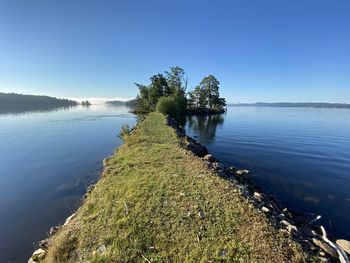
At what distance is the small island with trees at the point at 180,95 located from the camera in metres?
59.7

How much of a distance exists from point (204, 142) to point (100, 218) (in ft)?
61.8

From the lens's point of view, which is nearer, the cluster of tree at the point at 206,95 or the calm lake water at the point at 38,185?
the calm lake water at the point at 38,185

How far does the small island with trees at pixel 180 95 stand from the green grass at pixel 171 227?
130 ft

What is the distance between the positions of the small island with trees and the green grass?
39.6m

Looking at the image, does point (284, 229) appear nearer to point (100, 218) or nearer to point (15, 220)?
point (100, 218)

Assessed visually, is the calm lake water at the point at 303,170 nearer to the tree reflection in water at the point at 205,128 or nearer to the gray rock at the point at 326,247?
the tree reflection in water at the point at 205,128

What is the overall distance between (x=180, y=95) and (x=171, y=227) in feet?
192

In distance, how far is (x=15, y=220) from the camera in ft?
27.4

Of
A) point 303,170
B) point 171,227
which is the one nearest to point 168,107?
point 303,170

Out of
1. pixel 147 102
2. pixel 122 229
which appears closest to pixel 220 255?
pixel 122 229

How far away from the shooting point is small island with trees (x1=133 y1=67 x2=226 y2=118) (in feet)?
196

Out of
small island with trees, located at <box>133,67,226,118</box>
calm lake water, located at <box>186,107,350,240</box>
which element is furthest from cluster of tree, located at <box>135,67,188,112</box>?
calm lake water, located at <box>186,107,350,240</box>

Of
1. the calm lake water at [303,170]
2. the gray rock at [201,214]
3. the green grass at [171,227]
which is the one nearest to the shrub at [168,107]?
the calm lake water at [303,170]

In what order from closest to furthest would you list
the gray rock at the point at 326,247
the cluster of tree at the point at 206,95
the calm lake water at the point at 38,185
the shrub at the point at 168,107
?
the gray rock at the point at 326,247
the calm lake water at the point at 38,185
the shrub at the point at 168,107
the cluster of tree at the point at 206,95
